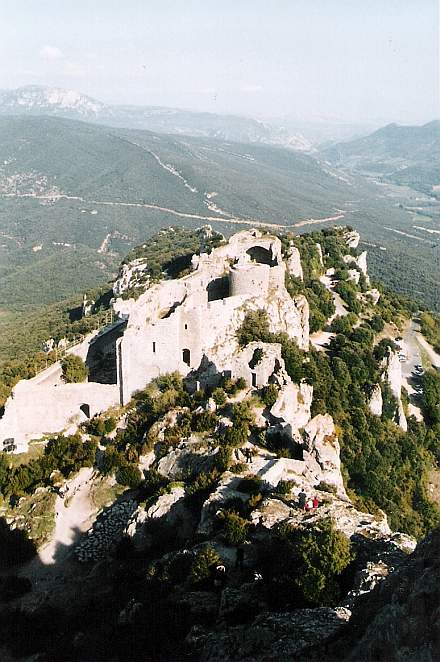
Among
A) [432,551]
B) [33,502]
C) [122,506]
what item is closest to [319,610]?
[432,551]

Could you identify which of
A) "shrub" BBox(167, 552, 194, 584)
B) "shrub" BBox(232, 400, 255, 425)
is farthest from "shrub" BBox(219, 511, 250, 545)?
"shrub" BBox(232, 400, 255, 425)

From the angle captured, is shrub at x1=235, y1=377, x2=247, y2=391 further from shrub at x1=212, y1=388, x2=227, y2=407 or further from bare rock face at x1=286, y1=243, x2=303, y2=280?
bare rock face at x1=286, y1=243, x2=303, y2=280

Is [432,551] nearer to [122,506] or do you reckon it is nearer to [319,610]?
[319,610]

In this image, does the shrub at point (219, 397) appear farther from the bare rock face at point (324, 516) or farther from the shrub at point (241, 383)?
the bare rock face at point (324, 516)

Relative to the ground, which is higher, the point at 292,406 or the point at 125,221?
the point at 292,406

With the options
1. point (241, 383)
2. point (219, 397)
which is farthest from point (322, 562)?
point (241, 383)

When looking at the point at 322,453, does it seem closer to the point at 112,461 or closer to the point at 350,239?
the point at 112,461
